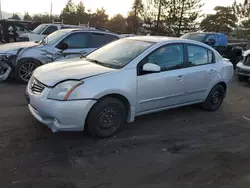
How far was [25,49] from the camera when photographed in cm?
768

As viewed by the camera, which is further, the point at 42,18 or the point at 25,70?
the point at 42,18

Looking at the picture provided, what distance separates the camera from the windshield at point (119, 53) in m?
4.71

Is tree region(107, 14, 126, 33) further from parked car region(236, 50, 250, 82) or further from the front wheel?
the front wheel

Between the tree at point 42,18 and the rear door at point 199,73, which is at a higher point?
the tree at point 42,18

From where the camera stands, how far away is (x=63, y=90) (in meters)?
3.98

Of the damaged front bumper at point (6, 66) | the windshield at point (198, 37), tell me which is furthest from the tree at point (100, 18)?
the damaged front bumper at point (6, 66)

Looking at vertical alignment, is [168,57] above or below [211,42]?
below

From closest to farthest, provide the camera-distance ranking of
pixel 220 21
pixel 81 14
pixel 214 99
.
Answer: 1. pixel 214 99
2. pixel 220 21
3. pixel 81 14

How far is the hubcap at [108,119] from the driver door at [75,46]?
4075mm

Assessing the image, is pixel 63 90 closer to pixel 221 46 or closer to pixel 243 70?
pixel 243 70

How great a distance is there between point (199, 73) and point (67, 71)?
2.60m

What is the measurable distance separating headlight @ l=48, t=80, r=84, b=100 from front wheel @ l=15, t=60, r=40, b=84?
406cm

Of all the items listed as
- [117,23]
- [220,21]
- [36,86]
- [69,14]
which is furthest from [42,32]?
[220,21]

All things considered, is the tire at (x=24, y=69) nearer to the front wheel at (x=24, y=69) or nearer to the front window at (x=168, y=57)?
the front wheel at (x=24, y=69)
